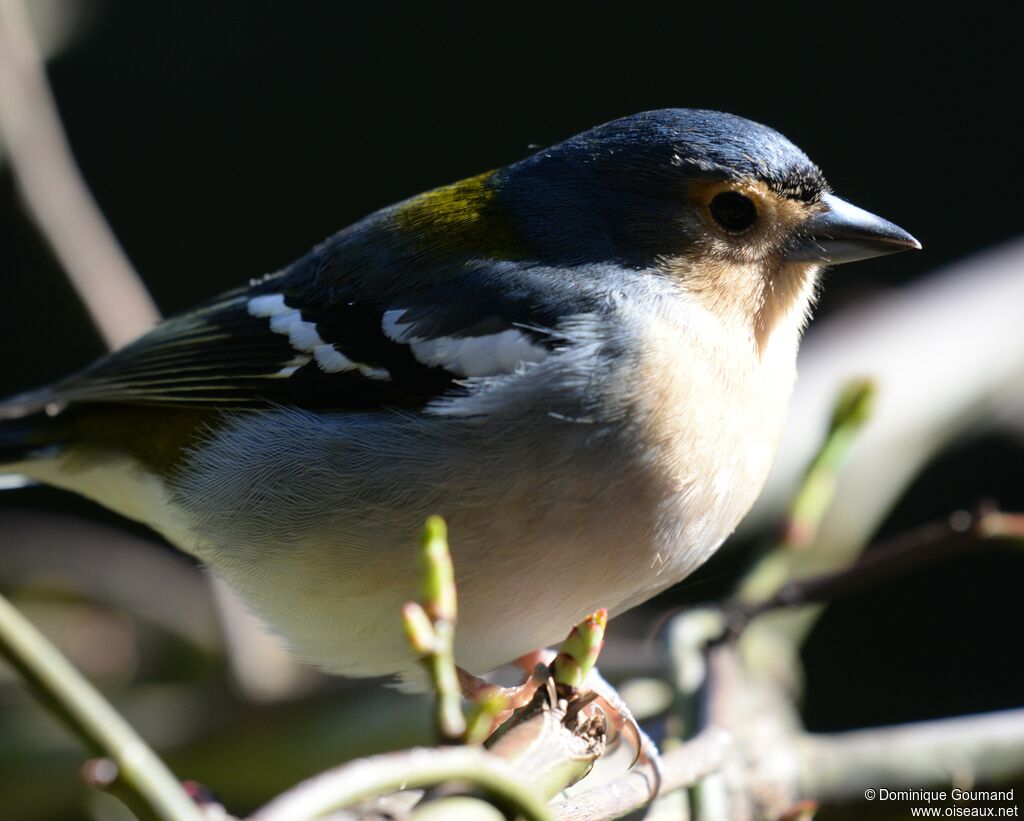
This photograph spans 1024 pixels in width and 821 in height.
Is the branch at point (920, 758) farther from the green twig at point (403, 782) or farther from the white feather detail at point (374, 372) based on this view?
the green twig at point (403, 782)

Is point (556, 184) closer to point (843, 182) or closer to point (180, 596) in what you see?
point (180, 596)

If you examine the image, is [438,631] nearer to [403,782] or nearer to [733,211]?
[403,782]

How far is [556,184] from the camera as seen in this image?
98.3 inches

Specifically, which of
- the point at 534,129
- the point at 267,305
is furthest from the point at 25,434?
the point at 534,129

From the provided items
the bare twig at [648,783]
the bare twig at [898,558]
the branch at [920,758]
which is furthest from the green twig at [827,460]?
the bare twig at [648,783]

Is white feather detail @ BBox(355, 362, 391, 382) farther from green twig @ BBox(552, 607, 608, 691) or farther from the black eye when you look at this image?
green twig @ BBox(552, 607, 608, 691)

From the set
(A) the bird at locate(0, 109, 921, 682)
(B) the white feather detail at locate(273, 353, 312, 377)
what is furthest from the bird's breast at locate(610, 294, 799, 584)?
(B) the white feather detail at locate(273, 353, 312, 377)

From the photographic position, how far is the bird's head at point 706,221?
7.71ft

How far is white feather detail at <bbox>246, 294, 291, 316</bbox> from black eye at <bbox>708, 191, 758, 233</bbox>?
964 mm

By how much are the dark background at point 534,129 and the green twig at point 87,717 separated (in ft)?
15.2

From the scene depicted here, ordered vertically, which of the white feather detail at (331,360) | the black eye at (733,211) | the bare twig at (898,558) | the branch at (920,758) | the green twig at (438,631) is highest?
the black eye at (733,211)

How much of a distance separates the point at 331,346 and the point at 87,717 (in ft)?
4.81

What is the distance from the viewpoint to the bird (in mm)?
2053

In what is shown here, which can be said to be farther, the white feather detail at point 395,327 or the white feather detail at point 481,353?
the white feather detail at point 395,327
